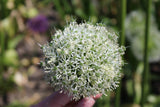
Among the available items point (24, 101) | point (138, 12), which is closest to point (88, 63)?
point (138, 12)

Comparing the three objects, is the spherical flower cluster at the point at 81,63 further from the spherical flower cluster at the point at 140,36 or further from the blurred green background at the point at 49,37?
the spherical flower cluster at the point at 140,36

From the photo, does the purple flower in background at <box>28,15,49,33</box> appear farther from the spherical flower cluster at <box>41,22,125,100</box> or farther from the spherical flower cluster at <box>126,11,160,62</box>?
the spherical flower cluster at <box>41,22,125,100</box>

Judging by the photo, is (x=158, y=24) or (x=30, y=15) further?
(x=30, y=15)

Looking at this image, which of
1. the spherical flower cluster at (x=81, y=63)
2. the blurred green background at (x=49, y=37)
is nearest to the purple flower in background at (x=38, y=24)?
the blurred green background at (x=49, y=37)

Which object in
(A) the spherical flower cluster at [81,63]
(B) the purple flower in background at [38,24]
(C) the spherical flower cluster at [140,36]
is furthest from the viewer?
(B) the purple flower in background at [38,24]

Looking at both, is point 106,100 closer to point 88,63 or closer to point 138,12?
point 138,12

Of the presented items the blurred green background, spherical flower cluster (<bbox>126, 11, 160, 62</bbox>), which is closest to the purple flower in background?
the blurred green background
